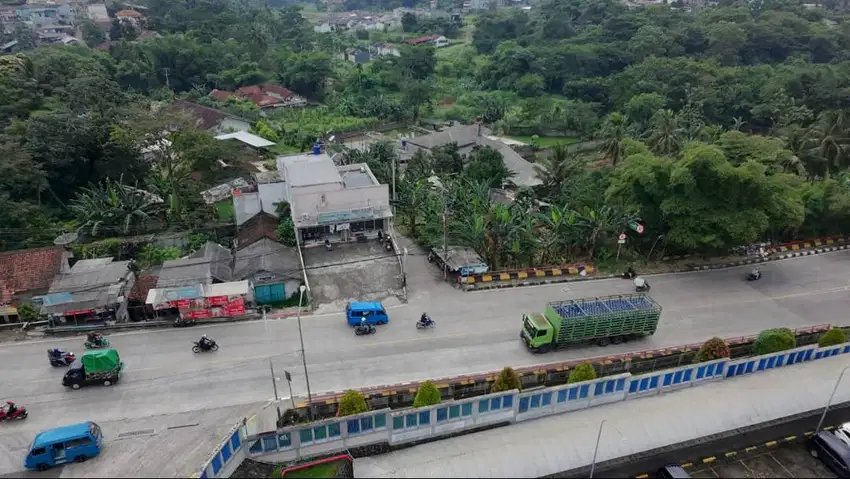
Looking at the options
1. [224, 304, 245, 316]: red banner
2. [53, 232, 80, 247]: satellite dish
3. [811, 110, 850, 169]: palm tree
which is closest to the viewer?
[224, 304, 245, 316]: red banner

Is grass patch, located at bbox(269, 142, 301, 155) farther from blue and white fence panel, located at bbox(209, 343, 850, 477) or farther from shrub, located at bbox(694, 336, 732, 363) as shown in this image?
shrub, located at bbox(694, 336, 732, 363)

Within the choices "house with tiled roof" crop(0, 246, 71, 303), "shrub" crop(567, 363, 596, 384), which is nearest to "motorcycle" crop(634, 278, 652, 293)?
"shrub" crop(567, 363, 596, 384)

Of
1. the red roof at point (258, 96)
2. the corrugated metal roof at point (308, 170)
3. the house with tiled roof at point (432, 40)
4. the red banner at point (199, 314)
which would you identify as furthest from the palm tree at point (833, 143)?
the house with tiled roof at point (432, 40)

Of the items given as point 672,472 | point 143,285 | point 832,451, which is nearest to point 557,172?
point 832,451

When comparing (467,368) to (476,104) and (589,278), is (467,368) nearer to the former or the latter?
(589,278)

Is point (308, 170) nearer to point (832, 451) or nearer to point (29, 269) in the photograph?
point (29, 269)

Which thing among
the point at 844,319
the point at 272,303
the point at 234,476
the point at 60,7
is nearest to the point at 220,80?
the point at 60,7
